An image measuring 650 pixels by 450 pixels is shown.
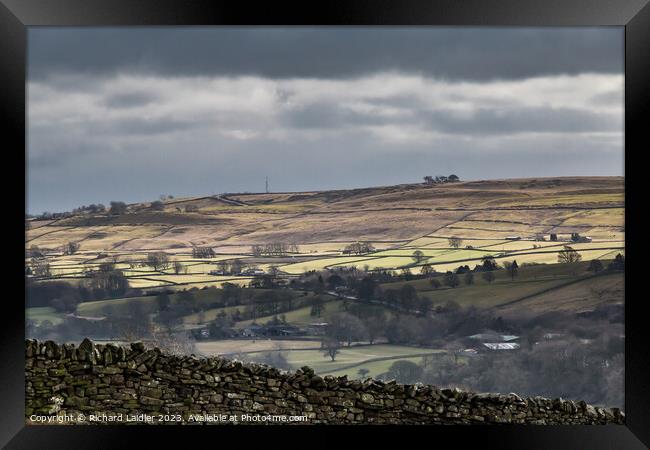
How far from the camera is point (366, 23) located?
4.94 metres

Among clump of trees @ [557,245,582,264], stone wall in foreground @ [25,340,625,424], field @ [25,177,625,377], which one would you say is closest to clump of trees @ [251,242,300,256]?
field @ [25,177,625,377]

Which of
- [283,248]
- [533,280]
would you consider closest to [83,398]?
[283,248]

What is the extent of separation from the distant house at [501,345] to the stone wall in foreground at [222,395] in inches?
41.5

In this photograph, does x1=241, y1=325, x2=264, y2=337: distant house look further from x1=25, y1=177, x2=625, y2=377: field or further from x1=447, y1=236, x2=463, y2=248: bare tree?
x1=447, y1=236, x2=463, y2=248: bare tree

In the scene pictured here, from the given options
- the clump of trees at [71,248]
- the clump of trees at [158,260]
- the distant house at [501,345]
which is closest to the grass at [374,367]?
the distant house at [501,345]

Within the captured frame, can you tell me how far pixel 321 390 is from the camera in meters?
6.47

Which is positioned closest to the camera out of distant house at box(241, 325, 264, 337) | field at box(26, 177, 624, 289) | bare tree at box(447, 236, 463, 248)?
distant house at box(241, 325, 264, 337)

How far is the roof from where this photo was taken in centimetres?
750

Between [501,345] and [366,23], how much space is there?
166 inches

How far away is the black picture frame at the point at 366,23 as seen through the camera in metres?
4.90

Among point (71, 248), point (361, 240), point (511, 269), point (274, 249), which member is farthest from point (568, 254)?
point (71, 248)

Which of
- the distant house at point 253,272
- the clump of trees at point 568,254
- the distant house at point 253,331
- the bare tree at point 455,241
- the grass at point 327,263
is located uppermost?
the bare tree at point 455,241

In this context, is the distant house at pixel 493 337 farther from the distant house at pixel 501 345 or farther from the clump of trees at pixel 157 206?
the clump of trees at pixel 157 206

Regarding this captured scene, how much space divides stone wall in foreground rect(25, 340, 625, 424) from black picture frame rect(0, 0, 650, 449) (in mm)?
1151
